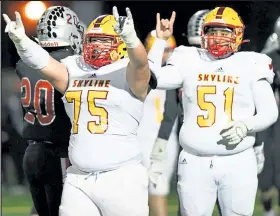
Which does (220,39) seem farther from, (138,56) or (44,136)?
(44,136)

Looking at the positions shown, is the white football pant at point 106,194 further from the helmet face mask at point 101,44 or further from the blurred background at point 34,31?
the blurred background at point 34,31

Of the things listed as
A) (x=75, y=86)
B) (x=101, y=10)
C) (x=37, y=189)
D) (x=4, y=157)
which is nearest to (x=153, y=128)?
(x=37, y=189)

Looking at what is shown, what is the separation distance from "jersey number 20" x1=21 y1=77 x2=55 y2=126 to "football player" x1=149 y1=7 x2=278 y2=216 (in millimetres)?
729

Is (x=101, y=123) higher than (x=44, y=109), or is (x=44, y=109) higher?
(x=101, y=123)

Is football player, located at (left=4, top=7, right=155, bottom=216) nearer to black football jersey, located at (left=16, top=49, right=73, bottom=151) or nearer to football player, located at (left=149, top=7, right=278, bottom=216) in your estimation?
football player, located at (left=149, top=7, right=278, bottom=216)

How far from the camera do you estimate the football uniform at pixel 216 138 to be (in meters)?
6.92

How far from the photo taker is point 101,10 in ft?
40.7

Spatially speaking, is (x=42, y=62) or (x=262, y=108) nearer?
(x=42, y=62)

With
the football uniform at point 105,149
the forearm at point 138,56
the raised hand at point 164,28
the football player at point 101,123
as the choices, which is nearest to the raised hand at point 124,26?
the forearm at point 138,56

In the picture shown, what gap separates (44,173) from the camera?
23.8ft

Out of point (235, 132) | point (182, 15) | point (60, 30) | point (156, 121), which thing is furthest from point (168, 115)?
point (182, 15)

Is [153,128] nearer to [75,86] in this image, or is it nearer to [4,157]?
[75,86]

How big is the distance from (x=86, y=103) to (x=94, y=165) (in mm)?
365

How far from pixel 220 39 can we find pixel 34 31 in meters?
4.96
